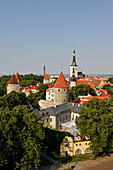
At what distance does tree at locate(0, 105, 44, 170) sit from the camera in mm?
20906

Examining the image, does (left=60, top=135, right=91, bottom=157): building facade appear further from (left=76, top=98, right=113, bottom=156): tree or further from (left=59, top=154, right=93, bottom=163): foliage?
(left=76, top=98, right=113, bottom=156): tree

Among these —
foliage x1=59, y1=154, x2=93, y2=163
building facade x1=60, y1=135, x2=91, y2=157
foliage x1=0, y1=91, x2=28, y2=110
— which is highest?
foliage x1=0, y1=91, x2=28, y2=110

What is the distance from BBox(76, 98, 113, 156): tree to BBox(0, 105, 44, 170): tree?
9.13 meters

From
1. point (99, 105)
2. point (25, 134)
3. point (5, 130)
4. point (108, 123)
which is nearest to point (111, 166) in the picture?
point (108, 123)

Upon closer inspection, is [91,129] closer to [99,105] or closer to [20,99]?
[99,105]

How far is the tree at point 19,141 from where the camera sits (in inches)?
823

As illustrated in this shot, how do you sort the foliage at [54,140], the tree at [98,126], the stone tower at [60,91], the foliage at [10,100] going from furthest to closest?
the stone tower at [60,91], the foliage at [10,100], the foliage at [54,140], the tree at [98,126]

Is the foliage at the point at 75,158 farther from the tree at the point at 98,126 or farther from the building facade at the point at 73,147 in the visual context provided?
the tree at the point at 98,126

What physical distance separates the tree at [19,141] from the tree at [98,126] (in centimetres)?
913

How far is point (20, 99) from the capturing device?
43.3 metres

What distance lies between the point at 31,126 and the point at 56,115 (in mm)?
14866

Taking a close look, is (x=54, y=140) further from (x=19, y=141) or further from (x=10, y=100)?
(x=10, y=100)

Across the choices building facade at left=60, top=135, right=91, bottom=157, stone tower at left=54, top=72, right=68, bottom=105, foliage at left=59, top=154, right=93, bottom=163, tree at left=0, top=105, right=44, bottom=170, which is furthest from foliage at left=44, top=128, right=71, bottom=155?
stone tower at left=54, top=72, right=68, bottom=105

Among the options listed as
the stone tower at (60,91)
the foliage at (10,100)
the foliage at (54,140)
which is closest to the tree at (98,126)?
the foliage at (54,140)
